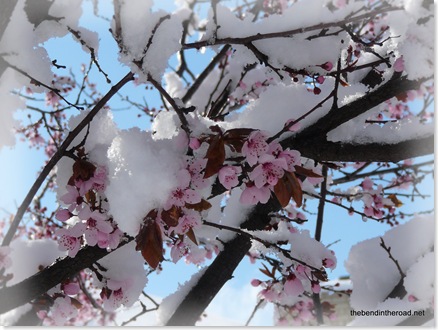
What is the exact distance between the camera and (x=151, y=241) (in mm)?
621

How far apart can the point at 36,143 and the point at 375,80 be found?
7.07ft

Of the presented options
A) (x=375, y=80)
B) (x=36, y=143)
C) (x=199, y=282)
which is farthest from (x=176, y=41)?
(x=36, y=143)

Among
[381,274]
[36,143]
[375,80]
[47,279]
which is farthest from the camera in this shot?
[36,143]

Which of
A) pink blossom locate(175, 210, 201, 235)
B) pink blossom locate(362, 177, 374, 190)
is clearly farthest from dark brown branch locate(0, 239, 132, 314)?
pink blossom locate(362, 177, 374, 190)

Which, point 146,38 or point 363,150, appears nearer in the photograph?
point 146,38

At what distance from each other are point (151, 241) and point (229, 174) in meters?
0.17

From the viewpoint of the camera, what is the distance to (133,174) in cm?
65

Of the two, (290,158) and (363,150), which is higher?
(363,150)

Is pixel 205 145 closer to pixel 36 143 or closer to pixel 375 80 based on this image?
pixel 375 80

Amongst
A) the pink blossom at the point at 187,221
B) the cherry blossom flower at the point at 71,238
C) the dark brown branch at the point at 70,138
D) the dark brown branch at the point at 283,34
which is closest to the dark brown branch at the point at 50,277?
the cherry blossom flower at the point at 71,238

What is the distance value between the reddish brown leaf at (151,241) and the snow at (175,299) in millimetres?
699

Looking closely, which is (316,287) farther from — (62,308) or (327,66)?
(62,308)

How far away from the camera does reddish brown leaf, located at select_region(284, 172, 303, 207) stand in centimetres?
64

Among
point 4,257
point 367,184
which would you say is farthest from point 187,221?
point 367,184
